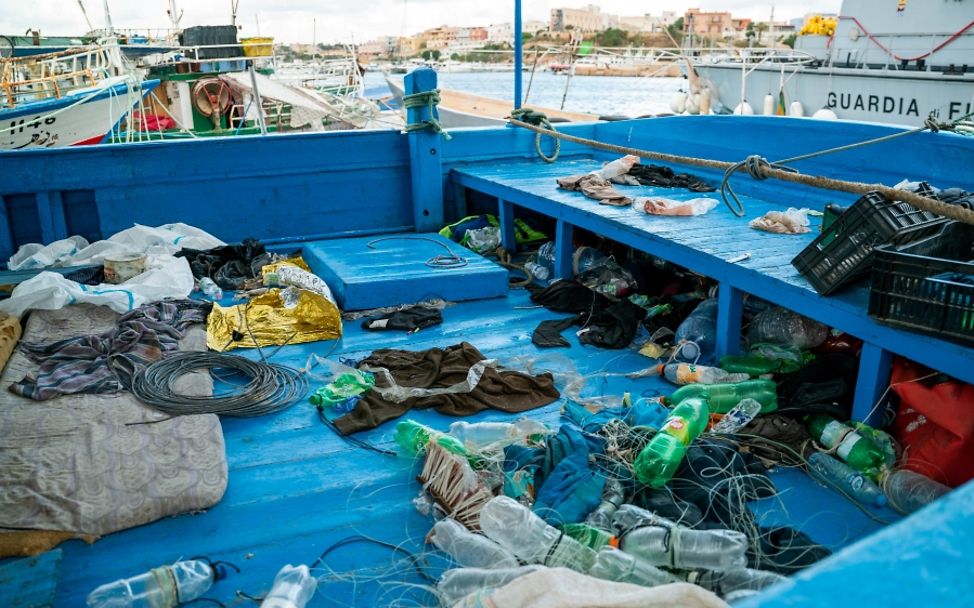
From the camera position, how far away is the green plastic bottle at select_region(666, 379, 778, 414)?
12.2 ft

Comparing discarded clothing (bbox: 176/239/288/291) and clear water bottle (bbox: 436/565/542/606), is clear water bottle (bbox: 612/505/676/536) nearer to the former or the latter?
clear water bottle (bbox: 436/565/542/606)

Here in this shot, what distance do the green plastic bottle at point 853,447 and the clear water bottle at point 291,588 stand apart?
2.22 meters

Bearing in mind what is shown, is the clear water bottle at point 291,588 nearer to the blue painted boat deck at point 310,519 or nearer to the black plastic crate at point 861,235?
the blue painted boat deck at point 310,519

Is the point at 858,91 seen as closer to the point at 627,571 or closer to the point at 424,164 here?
the point at 424,164

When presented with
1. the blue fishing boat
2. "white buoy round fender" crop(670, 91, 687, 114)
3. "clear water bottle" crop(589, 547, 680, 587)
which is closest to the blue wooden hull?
the blue fishing boat

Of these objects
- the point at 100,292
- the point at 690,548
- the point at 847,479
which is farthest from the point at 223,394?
the point at 847,479

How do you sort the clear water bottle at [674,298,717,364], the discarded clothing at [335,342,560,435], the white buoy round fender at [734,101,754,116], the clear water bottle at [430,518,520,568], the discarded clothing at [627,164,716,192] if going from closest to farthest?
the clear water bottle at [430,518,520,568]
the discarded clothing at [335,342,560,435]
the clear water bottle at [674,298,717,364]
the discarded clothing at [627,164,716,192]
the white buoy round fender at [734,101,754,116]

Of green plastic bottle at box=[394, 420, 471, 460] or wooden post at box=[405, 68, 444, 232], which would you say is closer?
green plastic bottle at box=[394, 420, 471, 460]

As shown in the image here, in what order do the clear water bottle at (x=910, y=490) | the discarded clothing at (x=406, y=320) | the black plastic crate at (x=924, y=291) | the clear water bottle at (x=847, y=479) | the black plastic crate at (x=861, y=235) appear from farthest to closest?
the discarded clothing at (x=406, y=320) → the black plastic crate at (x=861, y=235) → the clear water bottle at (x=847, y=479) → the clear water bottle at (x=910, y=490) → the black plastic crate at (x=924, y=291)

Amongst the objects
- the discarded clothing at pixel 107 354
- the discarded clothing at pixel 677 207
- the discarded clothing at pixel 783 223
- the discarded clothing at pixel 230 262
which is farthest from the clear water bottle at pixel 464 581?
the discarded clothing at pixel 230 262

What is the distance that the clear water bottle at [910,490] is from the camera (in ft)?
9.70

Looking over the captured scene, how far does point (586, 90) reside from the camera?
56.9 m

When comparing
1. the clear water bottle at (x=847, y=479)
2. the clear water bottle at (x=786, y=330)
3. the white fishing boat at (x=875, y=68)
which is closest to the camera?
the clear water bottle at (x=847, y=479)

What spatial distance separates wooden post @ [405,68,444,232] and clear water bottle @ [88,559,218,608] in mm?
4752
